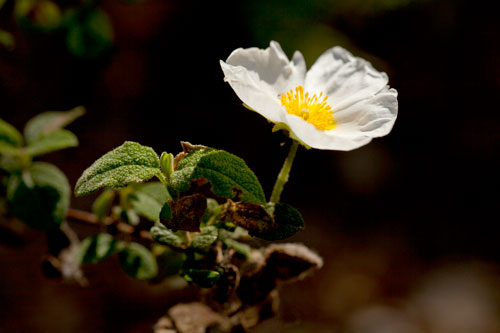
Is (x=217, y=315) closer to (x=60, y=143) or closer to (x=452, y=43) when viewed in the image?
(x=60, y=143)

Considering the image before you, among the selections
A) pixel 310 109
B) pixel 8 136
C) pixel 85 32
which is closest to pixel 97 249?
pixel 8 136

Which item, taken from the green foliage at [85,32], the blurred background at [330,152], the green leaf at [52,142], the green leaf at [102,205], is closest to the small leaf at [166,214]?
the green leaf at [52,142]

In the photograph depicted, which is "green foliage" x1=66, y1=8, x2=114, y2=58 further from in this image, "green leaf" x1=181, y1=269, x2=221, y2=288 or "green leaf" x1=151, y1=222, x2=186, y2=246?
"green leaf" x1=181, y1=269, x2=221, y2=288

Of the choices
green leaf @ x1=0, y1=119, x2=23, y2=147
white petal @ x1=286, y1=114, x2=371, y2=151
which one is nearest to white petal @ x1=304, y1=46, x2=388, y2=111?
white petal @ x1=286, y1=114, x2=371, y2=151

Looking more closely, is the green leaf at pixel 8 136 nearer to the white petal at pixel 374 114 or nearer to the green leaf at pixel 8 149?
the green leaf at pixel 8 149

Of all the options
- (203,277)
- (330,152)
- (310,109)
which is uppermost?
(330,152)

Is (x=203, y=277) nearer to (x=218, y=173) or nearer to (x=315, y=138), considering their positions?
(x=218, y=173)

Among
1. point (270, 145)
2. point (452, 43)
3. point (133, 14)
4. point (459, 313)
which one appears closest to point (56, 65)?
point (133, 14)
